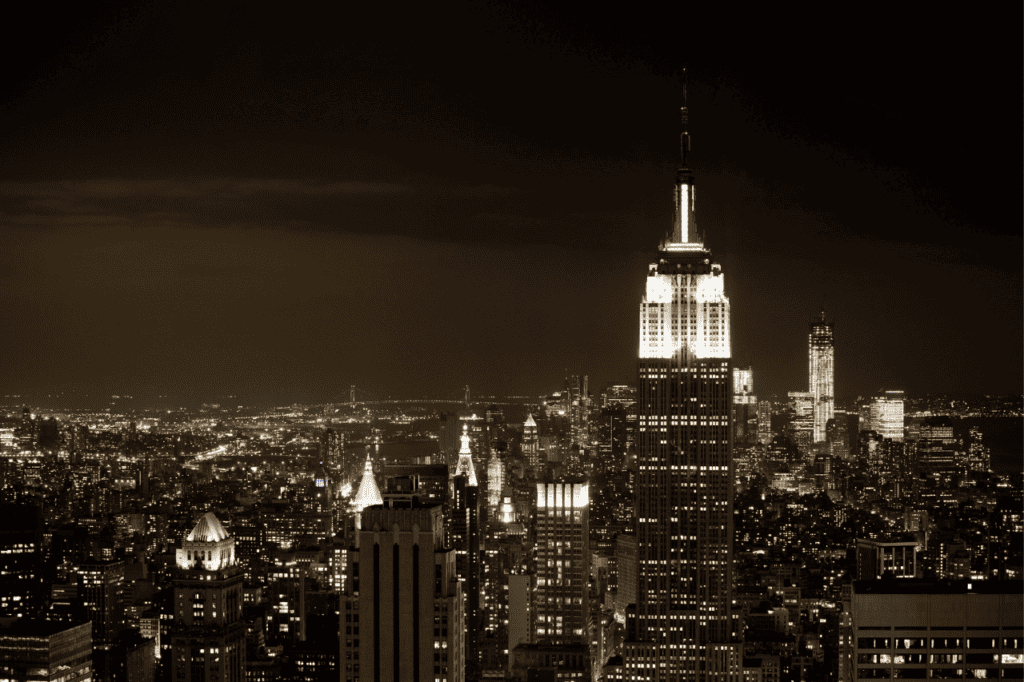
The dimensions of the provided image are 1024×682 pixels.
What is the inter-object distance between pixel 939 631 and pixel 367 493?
10.4 ft

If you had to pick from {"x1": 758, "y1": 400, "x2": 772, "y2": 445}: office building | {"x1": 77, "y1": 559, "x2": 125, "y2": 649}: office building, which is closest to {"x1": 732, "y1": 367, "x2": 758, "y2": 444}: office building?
{"x1": 758, "y1": 400, "x2": 772, "y2": 445}: office building

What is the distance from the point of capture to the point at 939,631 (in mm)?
6016

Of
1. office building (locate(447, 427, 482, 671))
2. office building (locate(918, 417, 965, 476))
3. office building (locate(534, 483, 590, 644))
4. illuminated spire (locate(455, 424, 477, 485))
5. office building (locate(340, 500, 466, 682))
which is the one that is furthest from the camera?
office building (locate(534, 483, 590, 644))

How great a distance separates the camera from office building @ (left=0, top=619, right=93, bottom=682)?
29.6ft

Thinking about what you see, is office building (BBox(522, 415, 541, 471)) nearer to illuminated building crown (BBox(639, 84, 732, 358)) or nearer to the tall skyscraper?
illuminated building crown (BBox(639, 84, 732, 358))

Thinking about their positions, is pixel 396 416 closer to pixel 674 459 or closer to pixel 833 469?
pixel 833 469

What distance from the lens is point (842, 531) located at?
34.1ft

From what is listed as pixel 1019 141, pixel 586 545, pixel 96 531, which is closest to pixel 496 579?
pixel 586 545

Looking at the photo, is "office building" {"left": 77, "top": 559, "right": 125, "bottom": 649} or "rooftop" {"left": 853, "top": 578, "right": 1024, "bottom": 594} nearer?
"rooftop" {"left": 853, "top": 578, "right": 1024, "bottom": 594}

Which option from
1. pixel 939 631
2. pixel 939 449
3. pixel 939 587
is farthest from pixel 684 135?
pixel 939 631

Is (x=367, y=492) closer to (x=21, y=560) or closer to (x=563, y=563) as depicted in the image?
(x=21, y=560)

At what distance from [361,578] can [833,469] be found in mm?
3886

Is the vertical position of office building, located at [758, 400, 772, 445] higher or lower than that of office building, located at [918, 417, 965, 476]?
higher

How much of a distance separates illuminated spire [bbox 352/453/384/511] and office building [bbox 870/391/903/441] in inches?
106
